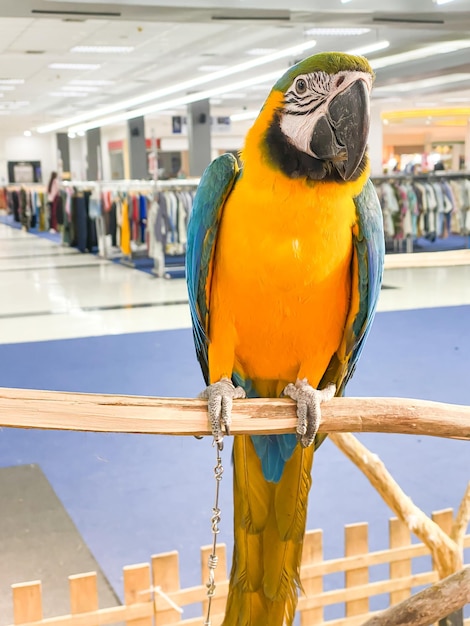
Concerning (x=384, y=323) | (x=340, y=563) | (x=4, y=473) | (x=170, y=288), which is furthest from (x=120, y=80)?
(x=340, y=563)

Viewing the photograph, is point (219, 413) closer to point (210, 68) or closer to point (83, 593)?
point (83, 593)

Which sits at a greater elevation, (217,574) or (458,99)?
(458,99)

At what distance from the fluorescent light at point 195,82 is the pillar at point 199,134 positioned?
2.24 feet

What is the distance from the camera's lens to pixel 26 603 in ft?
7.11

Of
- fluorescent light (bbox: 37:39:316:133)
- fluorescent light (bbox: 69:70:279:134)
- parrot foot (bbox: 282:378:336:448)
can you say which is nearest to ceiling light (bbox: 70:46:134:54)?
fluorescent light (bbox: 37:39:316:133)

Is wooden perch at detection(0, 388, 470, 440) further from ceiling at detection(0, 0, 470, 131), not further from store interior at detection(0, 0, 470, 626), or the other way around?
ceiling at detection(0, 0, 470, 131)

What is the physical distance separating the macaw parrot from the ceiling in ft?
18.4

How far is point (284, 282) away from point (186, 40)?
32.9 feet

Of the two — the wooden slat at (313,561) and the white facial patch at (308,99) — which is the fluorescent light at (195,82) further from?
the white facial patch at (308,99)

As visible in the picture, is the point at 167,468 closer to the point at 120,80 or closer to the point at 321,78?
the point at 321,78

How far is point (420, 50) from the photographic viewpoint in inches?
459

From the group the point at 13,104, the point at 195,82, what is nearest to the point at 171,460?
the point at 195,82

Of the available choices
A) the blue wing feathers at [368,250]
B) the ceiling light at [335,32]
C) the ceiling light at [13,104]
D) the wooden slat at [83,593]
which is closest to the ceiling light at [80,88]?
the ceiling light at [13,104]

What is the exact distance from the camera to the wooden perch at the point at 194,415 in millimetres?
1278
